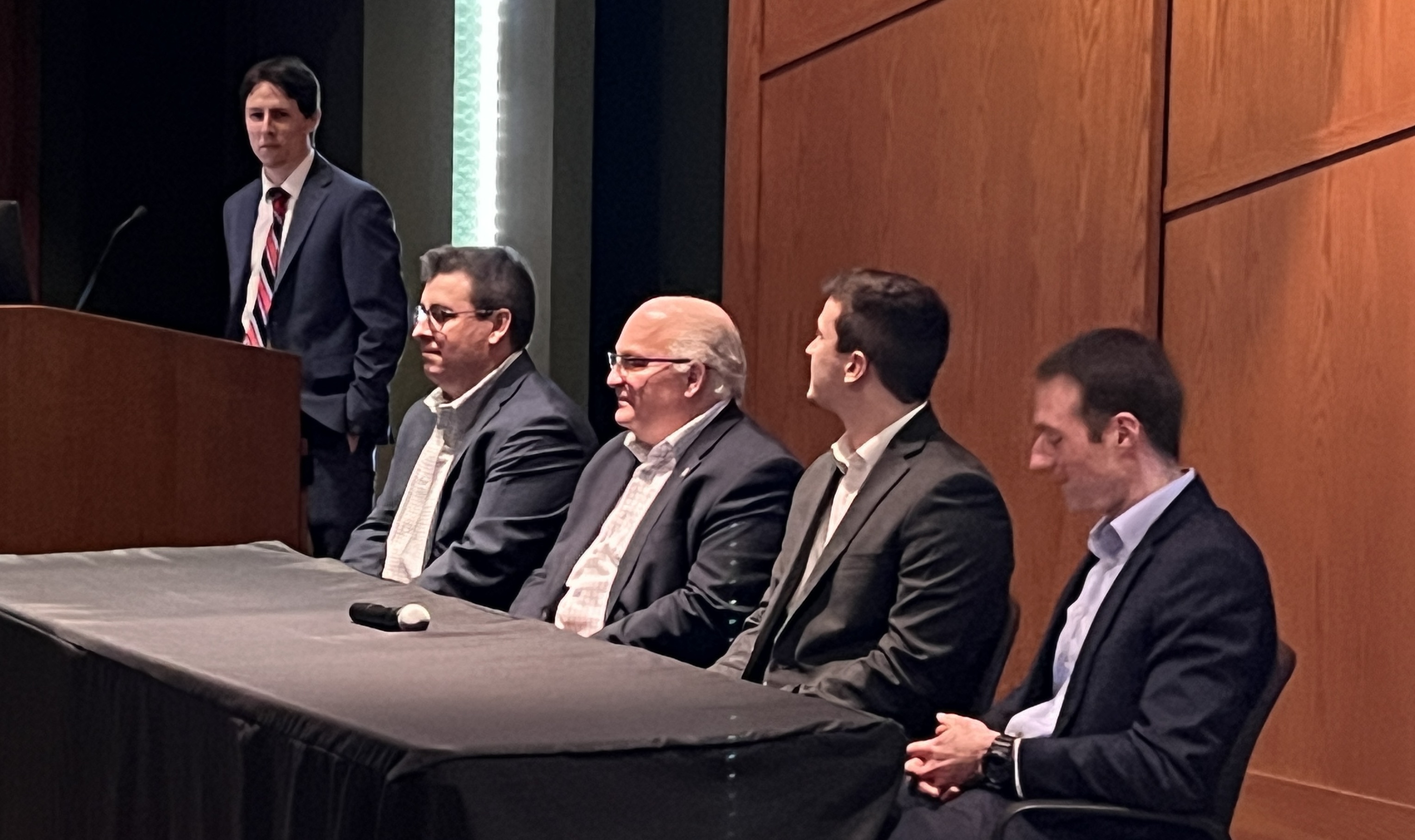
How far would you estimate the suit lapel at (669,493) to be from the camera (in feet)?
10.5

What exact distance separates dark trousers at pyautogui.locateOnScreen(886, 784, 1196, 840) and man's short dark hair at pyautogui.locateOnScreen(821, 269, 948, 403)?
27.8 inches

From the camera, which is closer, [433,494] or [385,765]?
[385,765]

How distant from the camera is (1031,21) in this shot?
3973 mm

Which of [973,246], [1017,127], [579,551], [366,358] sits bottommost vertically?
[579,551]

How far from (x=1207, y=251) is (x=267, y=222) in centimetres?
230

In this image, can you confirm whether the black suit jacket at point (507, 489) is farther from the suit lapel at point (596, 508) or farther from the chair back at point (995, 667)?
the chair back at point (995, 667)

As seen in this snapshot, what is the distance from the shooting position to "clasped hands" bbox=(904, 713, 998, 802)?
2240 mm

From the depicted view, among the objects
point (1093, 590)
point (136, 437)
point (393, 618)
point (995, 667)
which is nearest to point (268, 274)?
point (136, 437)

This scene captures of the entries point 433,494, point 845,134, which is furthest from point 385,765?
point 845,134

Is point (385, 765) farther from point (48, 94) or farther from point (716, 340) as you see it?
point (48, 94)

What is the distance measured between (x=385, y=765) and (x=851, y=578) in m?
1.15

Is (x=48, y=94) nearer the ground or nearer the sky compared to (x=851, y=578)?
nearer the sky

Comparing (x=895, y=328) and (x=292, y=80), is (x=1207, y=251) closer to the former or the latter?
(x=895, y=328)

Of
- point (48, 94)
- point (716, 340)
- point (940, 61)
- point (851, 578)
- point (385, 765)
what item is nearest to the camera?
point (385, 765)
